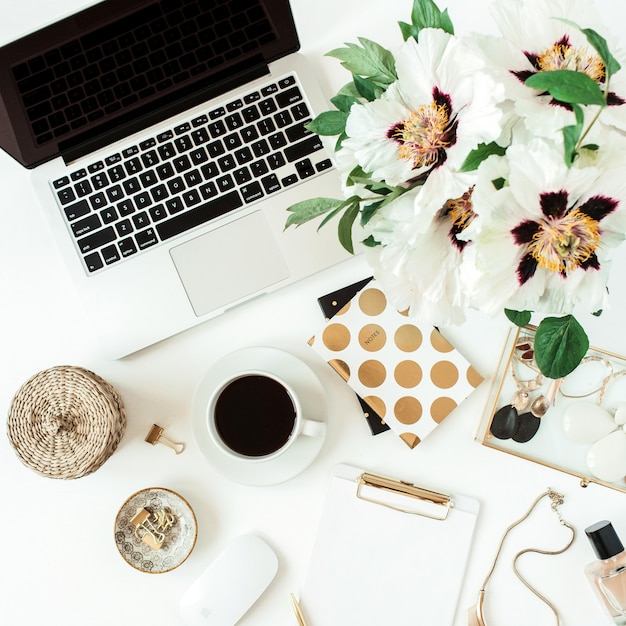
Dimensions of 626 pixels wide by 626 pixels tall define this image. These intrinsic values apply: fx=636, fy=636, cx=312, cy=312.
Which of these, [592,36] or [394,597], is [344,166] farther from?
[394,597]

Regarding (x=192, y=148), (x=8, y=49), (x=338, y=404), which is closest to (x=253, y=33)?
(x=192, y=148)

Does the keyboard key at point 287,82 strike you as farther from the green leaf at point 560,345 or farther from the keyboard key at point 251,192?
the green leaf at point 560,345

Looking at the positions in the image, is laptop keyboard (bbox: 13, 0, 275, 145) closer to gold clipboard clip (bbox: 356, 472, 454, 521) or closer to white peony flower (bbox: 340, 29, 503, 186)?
white peony flower (bbox: 340, 29, 503, 186)

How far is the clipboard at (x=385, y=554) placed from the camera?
722 millimetres

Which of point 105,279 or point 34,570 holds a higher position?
point 105,279

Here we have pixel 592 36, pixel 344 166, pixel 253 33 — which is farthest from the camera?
pixel 253 33

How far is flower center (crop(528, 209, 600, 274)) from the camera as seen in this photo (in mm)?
378

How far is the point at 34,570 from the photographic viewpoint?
29.5 inches

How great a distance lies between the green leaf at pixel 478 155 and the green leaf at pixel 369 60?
0.35 ft

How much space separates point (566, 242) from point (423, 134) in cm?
11

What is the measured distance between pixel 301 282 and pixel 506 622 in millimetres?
452

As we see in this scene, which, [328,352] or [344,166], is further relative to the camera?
[328,352]

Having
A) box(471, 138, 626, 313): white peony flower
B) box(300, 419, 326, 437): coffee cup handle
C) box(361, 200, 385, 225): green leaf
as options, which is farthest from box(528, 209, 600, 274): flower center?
box(300, 419, 326, 437): coffee cup handle

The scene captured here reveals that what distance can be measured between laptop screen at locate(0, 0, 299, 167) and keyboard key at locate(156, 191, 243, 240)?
0.38ft
